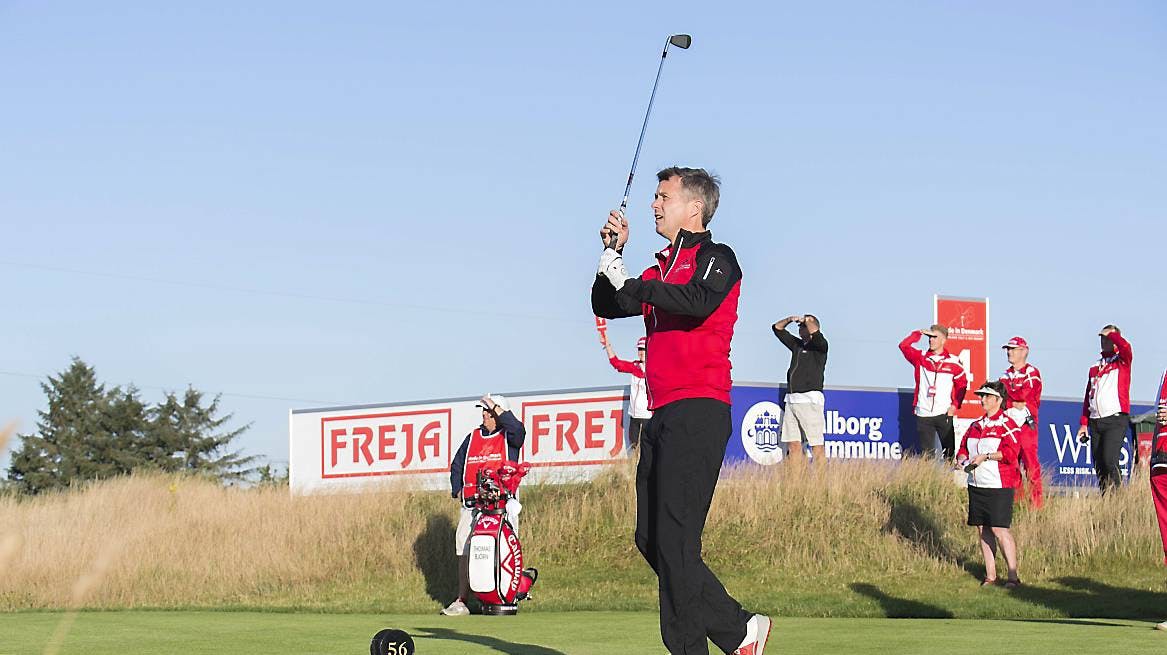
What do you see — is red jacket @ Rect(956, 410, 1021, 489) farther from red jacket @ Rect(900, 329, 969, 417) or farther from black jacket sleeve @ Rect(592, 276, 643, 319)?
black jacket sleeve @ Rect(592, 276, 643, 319)

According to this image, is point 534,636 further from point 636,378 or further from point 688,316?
point 636,378

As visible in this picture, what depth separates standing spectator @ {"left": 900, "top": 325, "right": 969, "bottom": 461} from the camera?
20391mm

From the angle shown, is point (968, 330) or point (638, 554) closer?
point (638, 554)

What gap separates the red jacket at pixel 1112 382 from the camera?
1731 cm

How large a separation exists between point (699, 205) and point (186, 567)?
49.8ft

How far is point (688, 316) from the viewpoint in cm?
616

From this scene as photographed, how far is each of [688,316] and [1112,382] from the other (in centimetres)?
1260

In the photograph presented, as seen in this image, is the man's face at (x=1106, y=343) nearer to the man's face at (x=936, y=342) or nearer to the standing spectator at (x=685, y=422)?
the man's face at (x=936, y=342)

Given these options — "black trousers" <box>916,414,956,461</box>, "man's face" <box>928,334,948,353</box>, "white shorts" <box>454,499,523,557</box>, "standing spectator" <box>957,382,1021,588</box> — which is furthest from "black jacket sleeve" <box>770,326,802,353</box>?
"white shorts" <box>454,499,523,557</box>

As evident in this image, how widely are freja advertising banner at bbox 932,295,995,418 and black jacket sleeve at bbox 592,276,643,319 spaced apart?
1664 centimetres

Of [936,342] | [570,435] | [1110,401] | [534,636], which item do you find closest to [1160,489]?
[534,636]

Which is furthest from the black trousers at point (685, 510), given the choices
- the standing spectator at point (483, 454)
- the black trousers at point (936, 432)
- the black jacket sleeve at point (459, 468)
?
the black trousers at point (936, 432)

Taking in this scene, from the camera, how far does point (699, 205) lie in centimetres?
653

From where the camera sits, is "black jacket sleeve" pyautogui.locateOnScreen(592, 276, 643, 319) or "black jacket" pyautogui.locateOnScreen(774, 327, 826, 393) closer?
"black jacket sleeve" pyautogui.locateOnScreen(592, 276, 643, 319)
